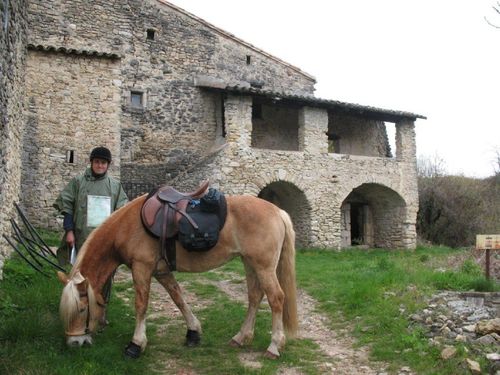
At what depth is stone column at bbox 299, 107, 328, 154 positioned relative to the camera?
15.1 meters

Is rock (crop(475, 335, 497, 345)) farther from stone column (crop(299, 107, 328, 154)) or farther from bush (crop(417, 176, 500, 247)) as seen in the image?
bush (crop(417, 176, 500, 247))

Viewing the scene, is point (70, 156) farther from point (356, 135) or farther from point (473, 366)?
point (356, 135)

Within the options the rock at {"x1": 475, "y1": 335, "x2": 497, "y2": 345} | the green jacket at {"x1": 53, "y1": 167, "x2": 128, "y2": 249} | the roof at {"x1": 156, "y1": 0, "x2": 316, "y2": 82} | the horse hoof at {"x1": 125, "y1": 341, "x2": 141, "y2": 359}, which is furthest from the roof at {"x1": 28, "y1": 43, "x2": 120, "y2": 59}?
the rock at {"x1": 475, "y1": 335, "x2": 497, "y2": 345}

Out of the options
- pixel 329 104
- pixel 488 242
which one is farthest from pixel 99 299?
pixel 329 104

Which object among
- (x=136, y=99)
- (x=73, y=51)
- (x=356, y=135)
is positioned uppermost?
(x=73, y=51)

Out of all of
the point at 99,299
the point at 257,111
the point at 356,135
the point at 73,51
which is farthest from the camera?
the point at 356,135

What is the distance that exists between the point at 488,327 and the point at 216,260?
2753 millimetres

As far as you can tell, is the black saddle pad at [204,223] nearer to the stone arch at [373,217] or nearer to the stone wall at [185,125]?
the stone wall at [185,125]

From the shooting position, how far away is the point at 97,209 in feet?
16.9

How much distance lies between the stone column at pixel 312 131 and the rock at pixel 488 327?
10.6m

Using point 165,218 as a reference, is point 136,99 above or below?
above

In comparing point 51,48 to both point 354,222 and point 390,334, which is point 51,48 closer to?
point 390,334

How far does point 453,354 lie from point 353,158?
39.3 ft

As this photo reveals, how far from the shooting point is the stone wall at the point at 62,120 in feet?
35.9
